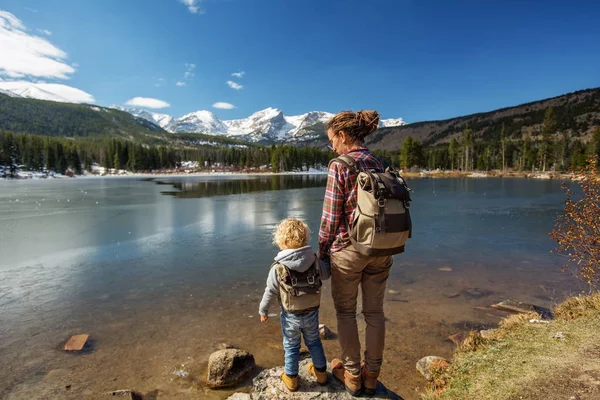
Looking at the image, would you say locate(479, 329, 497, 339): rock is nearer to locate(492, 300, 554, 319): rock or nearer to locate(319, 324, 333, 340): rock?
locate(492, 300, 554, 319): rock

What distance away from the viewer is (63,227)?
17.8m

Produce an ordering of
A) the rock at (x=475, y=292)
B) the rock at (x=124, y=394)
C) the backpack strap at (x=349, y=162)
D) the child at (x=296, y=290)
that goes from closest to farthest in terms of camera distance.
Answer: the backpack strap at (x=349, y=162) → the child at (x=296, y=290) → the rock at (x=124, y=394) → the rock at (x=475, y=292)

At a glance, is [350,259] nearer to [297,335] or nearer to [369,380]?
[297,335]

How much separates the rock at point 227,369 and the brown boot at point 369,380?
235 cm

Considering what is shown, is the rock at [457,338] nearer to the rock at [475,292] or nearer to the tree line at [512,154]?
the rock at [475,292]

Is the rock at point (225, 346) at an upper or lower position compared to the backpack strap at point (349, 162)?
lower

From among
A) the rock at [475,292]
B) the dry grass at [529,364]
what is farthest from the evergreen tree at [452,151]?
the dry grass at [529,364]

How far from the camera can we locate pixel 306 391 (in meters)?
3.99

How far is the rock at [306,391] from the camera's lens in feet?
Answer: 12.7

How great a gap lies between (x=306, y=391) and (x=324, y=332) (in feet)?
8.76

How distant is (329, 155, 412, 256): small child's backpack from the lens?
3201 mm

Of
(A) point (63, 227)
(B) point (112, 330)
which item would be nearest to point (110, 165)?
(A) point (63, 227)

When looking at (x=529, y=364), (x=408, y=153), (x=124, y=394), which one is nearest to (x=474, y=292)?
(x=529, y=364)

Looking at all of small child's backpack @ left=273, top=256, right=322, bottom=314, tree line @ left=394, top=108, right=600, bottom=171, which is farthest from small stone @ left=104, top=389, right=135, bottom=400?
tree line @ left=394, top=108, right=600, bottom=171
